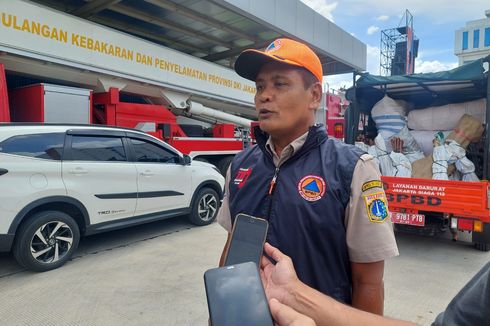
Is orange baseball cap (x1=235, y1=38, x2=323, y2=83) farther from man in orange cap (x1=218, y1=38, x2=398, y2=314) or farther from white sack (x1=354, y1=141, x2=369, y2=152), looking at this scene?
white sack (x1=354, y1=141, x2=369, y2=152)

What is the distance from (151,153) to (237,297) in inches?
179

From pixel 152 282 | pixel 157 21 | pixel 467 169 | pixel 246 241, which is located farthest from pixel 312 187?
pixel 157 21

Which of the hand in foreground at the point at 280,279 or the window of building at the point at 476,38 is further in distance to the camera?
the window of building at the point at 476,38

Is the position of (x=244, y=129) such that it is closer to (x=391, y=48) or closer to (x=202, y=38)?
(x=202, y=38)

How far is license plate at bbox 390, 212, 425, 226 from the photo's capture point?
4.23 m

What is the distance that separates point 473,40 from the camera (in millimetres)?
20906

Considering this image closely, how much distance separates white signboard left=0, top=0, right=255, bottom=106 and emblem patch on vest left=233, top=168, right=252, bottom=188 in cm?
577

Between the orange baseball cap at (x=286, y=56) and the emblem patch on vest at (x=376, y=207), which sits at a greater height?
the orange baseball cap at (x=286, y=56)

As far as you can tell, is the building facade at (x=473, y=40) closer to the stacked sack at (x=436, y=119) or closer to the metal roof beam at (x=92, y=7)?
the stacked sack at (x=436, y=119)

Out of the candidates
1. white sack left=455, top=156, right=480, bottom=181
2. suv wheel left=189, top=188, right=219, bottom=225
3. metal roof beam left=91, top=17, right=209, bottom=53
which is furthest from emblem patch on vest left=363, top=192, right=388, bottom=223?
metal roof beam left=91, top=17, right=209, bottom=53

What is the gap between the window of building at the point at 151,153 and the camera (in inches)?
193

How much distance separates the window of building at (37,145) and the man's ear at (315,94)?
11.2 ft

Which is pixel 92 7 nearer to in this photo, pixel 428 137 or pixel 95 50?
pixel 95 50

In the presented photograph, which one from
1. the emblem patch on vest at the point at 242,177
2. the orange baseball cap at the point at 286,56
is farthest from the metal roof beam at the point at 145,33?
the emblem patch on vest at the point at 242,177
